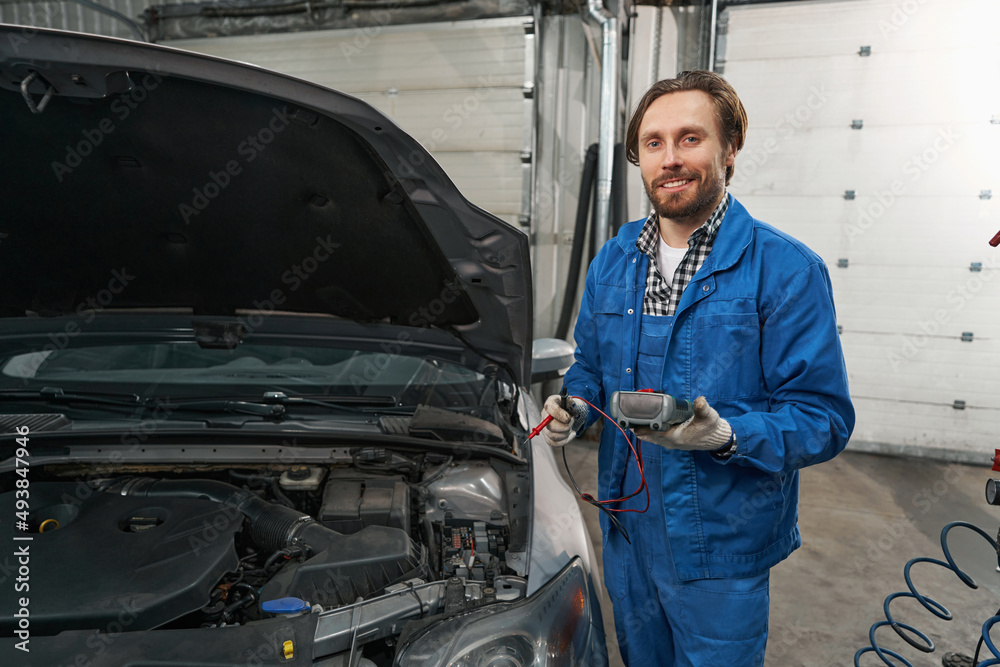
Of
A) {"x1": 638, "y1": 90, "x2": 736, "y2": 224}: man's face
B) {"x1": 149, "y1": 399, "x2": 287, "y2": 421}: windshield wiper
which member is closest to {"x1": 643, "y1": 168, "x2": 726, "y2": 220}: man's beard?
{"x1": 638, "y1": 90, "x2": 736, "y2": 224}: man's face

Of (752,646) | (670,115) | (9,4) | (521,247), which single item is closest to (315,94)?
(521,247)

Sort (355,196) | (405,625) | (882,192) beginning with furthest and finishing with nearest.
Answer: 1. (882,192)
2. (355,196)
3. (405,625)

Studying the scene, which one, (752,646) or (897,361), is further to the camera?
(897,361)

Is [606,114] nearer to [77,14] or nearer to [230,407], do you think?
[230,407]

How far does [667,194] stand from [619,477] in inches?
27.2

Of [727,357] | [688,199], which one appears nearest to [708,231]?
[688,199]

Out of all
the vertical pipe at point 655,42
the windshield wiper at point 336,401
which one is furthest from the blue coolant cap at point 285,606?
the vertical pipe at point 655,42

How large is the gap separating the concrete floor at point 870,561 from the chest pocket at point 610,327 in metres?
1.45

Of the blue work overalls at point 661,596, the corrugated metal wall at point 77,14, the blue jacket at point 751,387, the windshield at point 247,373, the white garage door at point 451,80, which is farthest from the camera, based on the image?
the corrugated metal wall at point 77,14

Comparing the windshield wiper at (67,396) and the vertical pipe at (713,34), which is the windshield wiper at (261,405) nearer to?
the windshield wiper at (67,396)

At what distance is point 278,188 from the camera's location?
1.44 m

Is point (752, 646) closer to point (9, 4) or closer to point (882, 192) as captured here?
point (882, 192)

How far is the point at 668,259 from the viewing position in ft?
4.66

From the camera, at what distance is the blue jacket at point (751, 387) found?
1.18 metres
